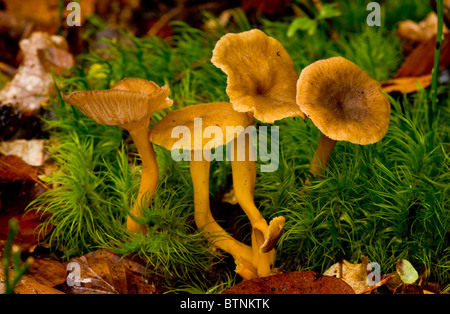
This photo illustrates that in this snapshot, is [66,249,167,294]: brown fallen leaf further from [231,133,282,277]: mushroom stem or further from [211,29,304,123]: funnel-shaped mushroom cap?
[211,29,304,123]: funnel-shaped mushroom cap

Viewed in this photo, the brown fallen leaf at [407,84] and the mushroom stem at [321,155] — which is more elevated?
the brown fallen leaf at [407,84]

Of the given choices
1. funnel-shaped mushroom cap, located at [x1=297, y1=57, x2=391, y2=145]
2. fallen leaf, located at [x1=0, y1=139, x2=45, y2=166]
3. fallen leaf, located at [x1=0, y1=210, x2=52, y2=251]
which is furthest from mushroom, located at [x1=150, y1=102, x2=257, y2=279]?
fallen leaf, located at [x1=0, y1=139, x2=45, y2=166]

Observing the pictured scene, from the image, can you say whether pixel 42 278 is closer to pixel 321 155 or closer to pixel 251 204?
pixel 251 204

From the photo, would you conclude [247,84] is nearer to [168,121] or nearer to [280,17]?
[168,121]

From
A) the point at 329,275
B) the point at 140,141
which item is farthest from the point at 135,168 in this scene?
the point at 329,275

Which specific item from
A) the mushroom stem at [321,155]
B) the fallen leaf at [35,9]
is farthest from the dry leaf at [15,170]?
the fallen leaf at [35,9]
